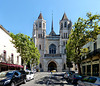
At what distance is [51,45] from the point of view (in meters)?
59.7

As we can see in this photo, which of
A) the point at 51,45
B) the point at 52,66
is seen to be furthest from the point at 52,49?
the point at 52,66

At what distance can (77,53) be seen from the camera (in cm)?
2111

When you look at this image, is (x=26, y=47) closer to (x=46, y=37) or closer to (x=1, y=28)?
(x=1, y=28)

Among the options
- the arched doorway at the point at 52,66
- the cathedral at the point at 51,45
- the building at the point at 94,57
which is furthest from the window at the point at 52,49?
the building at the point at 94,57

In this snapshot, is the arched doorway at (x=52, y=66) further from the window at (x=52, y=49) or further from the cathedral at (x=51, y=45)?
the window at (x=52, y=49)

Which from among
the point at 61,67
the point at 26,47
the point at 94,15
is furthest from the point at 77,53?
the point at 61,67

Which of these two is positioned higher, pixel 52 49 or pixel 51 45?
pixel 51 45

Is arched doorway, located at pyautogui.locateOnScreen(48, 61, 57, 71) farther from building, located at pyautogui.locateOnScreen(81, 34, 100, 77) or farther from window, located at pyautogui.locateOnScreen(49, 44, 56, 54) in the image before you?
building, located at pyautogui.locateOnScreen(81, 34, 100, 77)

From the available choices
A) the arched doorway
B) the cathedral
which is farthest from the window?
the arched doorway

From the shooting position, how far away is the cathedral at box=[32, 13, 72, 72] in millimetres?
53875

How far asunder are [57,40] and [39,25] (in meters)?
11.6

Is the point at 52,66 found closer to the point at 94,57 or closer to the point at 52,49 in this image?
the point at 52,49

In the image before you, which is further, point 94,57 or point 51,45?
point 51,45

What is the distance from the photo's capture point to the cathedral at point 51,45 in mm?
53875
